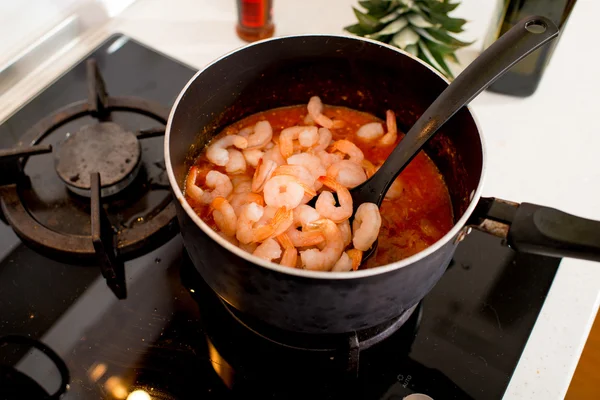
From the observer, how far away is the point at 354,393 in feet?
2.86

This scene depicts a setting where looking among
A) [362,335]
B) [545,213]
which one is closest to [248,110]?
[362,335]

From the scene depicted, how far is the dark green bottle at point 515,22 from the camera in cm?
113

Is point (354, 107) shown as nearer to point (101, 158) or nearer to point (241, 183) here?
point (241, 183)

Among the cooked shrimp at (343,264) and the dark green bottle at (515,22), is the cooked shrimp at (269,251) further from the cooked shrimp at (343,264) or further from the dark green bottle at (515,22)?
the dark green bottle at (515,22)

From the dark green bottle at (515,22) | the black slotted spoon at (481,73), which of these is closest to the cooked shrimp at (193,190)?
the black slotted spoon at (481,73)

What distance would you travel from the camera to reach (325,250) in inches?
32.9

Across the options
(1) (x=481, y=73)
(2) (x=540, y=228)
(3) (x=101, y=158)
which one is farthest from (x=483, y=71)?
(3) (x=101, y=158)

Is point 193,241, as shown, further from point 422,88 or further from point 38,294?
point 422,88

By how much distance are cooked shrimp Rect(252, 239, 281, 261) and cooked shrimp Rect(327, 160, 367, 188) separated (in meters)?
0.19

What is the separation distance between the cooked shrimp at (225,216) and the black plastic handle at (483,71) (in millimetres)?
283

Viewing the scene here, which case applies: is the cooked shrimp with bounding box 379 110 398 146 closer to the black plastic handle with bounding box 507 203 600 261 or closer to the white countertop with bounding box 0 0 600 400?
the white countertop with bounding box 0 0 600 400

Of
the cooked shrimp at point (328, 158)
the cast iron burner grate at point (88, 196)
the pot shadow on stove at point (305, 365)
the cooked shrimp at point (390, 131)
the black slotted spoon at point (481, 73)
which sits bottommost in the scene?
the pot shadow on stove at point (305, 365)

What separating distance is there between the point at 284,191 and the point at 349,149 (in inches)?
7.6

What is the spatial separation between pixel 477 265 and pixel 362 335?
26 centimetres
